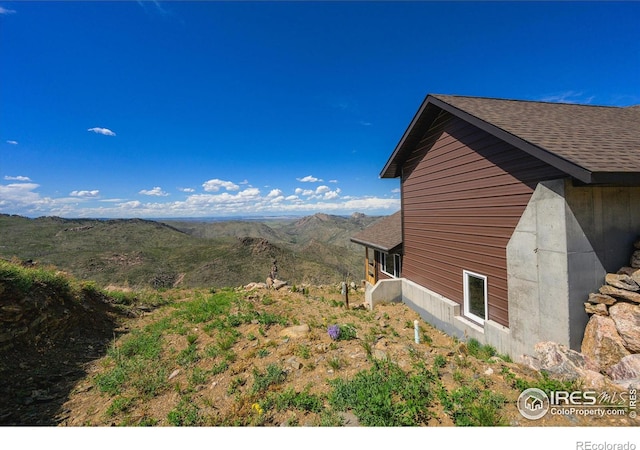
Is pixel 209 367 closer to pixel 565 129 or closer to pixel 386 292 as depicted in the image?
pixel 386 292

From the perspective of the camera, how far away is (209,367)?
17.7 ft

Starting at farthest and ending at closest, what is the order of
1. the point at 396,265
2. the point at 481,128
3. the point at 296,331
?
the point at 396,265 → the point at 296,331 → the point at 481,128

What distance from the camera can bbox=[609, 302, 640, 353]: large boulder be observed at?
13.0 ft

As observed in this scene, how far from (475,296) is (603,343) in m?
2.95

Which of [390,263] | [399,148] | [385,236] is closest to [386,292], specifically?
[390,263]

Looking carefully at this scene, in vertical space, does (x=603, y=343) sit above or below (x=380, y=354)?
above

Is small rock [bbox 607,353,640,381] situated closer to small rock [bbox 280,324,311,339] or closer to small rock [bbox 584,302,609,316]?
small rock [bbox 584,302,609,316]

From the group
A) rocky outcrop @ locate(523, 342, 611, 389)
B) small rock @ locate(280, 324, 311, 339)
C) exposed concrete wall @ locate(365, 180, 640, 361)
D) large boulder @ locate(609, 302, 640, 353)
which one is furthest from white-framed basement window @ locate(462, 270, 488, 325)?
small rock @ locate(280, 324, 311, 339)

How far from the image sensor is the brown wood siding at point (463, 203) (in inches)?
227

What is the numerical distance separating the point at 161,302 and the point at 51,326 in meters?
4.80

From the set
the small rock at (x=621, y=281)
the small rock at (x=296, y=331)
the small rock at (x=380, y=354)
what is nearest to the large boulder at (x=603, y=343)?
the small rock at (x=621, y=281)

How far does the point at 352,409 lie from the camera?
345 centimetres

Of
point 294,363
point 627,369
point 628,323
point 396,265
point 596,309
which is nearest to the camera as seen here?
point 627,369

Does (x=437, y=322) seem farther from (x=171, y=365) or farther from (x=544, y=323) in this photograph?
(x=171, y=365)
